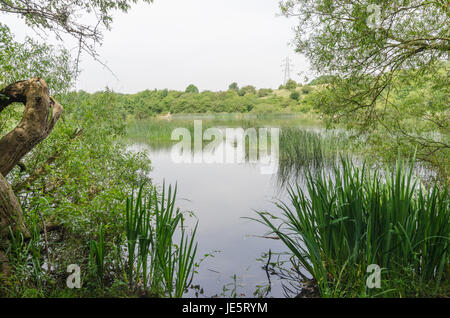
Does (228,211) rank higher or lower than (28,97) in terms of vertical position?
lower

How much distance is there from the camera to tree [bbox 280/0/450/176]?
3.98 m

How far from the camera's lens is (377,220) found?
2.54 meters

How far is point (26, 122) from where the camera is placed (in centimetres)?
266

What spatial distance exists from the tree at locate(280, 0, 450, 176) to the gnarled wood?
3331 mm

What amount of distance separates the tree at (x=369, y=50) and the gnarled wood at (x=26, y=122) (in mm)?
3331

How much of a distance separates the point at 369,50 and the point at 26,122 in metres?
4.14

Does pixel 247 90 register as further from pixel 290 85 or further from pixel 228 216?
pixel 228 216

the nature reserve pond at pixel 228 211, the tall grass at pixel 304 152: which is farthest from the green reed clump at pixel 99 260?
the tall grass at pixel 304 152

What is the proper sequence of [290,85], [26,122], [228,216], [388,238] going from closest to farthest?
[388,238]
[26,122]
[228,216]
[290,85]

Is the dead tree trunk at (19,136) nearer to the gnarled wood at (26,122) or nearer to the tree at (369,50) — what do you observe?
the gnarled wood at (26,122)

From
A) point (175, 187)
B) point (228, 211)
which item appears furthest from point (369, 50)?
point (228, 211)

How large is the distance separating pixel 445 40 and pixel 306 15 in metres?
1.85

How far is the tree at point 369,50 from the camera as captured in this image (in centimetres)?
398
